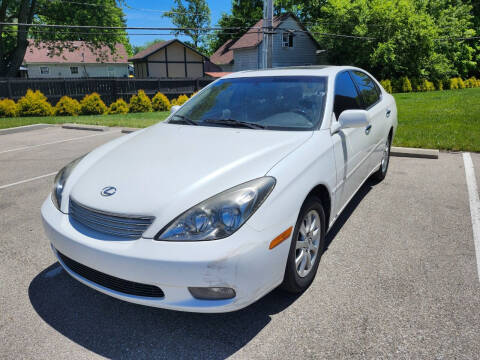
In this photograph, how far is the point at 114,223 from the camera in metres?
2.34

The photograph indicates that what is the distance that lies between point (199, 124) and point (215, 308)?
1955mm

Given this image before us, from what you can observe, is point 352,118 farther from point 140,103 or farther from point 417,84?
point 417,84

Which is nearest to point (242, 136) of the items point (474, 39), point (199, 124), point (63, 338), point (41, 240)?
point (199, 124)

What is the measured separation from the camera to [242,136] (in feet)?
10.3

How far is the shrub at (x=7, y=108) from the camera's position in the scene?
16.1 metres

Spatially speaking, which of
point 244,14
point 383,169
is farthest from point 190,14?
point 383,169

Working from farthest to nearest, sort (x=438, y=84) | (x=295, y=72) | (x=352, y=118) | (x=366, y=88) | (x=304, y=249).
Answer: (x=438, y=84)
(x=366, y=88)
(x=295, y=72)
(x=352, y=118)
(x=304, y=249)

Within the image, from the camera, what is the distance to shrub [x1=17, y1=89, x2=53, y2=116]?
16578 mm

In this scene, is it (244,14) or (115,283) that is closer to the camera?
(115,283)

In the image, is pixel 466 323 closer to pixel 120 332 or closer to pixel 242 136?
pixel 242 136

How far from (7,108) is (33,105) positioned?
1006 millimetres

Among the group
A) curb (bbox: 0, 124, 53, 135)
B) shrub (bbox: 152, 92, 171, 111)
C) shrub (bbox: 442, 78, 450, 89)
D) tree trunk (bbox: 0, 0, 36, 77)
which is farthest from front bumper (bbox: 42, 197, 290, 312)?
shrub (bbox: 442, 78, 450, 89)

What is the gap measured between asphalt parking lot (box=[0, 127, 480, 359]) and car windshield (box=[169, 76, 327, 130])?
51.4 inches

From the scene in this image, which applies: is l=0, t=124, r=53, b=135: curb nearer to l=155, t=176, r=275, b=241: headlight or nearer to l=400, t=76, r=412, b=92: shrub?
l=155, t=176, r=275, b=241: headlight
